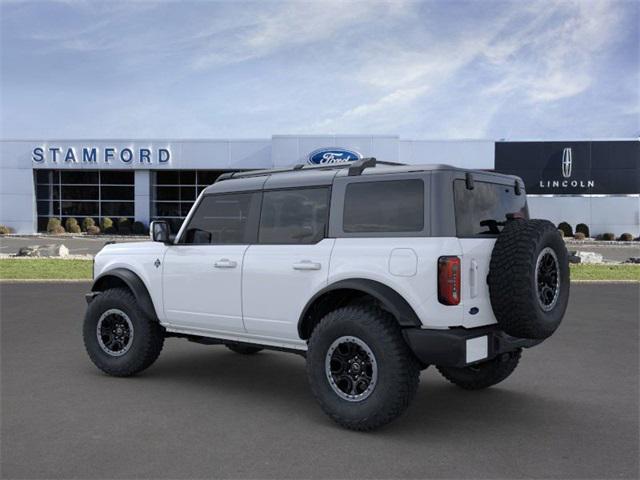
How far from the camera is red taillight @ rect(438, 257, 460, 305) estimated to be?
471cm

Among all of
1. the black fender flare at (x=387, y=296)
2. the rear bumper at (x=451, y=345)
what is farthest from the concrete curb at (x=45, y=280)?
the rear bumper at (x=451, y=345)

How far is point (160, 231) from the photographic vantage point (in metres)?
6.51

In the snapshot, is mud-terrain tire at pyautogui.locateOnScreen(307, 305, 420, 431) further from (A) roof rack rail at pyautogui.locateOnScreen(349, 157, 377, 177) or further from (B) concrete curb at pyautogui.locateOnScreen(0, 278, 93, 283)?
(B) concrete curb at pyautogui.locateOnScreen(0, 278, 93, 283)

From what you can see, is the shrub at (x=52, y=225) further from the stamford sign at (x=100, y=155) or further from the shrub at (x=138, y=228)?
the shrub at (x=138, y=228)

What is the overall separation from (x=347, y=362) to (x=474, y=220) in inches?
59.7

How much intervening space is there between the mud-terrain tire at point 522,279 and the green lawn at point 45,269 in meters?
13.7

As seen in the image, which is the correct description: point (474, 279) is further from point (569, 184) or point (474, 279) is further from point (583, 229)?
point (569, 184)

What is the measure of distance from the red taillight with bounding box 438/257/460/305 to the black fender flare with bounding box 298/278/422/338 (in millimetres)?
266

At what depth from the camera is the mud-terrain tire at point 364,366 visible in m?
4.83

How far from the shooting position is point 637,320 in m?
10.8

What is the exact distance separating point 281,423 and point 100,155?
133 ft

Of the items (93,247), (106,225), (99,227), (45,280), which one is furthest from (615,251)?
(99,227)

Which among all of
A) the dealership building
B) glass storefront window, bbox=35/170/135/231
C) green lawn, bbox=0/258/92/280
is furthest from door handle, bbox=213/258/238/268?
glass storefront window, bbox=35/170/135/231

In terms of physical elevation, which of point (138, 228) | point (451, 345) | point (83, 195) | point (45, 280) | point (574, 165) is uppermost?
point (574, 165)
